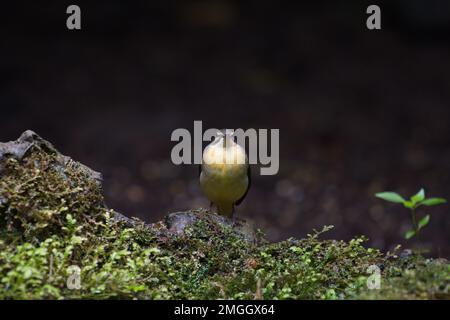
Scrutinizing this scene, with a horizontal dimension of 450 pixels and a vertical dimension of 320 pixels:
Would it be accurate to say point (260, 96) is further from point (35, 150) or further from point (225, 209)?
point (35, 150)

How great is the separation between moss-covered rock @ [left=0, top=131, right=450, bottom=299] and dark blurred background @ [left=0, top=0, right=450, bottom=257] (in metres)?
4.09

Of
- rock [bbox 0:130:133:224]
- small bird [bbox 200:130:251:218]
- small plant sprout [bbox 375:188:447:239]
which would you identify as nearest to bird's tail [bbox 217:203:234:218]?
small bird [bbox 200:130:251:218]

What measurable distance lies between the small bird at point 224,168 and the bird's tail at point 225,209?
18cm

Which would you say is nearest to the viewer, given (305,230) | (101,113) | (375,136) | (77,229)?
(77,229)

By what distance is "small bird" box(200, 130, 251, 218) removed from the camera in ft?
14.7

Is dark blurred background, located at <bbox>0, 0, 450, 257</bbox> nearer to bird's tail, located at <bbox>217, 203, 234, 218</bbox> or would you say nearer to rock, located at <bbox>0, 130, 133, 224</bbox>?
bird's tail, located at <bbox>217, 203, 234, 218</bbox>

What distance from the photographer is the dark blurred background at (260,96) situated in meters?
8.61

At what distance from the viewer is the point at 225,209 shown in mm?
4840

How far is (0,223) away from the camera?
3.18 meters

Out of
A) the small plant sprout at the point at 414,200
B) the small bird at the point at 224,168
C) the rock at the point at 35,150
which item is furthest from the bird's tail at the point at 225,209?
the small plant sprout at the point at 414,200

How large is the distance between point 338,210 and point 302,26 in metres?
4.78

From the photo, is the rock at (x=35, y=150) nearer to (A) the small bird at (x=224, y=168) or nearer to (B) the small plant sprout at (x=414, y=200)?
(A) the small bird at (x=224, y=168)
